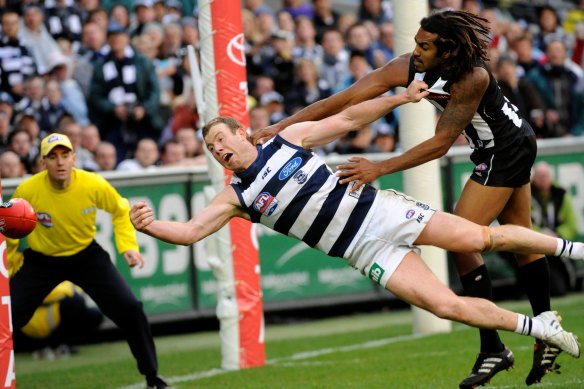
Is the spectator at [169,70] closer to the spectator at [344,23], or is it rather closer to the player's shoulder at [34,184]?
the spectator at [344,23]

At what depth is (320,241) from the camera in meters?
7.67

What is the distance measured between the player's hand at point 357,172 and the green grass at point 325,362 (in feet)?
6.60

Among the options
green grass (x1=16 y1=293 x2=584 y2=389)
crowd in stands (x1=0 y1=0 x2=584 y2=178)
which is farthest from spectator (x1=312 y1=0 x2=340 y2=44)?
green grass (x1=16 y1=293 x2=584 y2=389)

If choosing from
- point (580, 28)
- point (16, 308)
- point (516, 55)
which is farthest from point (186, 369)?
point (580, 28)

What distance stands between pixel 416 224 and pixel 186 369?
3991 millimetres

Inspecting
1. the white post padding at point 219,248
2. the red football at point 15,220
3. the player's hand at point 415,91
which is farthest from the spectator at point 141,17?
the player's hand at point 415,91

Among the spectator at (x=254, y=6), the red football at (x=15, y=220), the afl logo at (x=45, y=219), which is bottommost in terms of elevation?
the afl logo at (x=45, y=219)

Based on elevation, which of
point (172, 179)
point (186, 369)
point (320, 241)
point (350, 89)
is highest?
point (350, 89)

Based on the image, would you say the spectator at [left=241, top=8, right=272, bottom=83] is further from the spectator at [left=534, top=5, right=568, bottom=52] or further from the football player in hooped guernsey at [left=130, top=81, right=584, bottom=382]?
the football player in hooped guernsey at [left=130, top=81, right=584, bottom=382]

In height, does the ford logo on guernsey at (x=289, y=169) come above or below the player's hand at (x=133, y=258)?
above

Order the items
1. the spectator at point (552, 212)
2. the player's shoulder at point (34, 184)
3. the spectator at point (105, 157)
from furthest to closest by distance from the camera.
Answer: the spectator at point (552, 212) < the spectator at point (105, 157) < the player's shoulder at point (34, 184)

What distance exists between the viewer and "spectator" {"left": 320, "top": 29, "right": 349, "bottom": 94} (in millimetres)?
17312

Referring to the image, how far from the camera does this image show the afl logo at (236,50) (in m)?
10.6

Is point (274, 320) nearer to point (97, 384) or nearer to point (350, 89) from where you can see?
point (97, 384)
